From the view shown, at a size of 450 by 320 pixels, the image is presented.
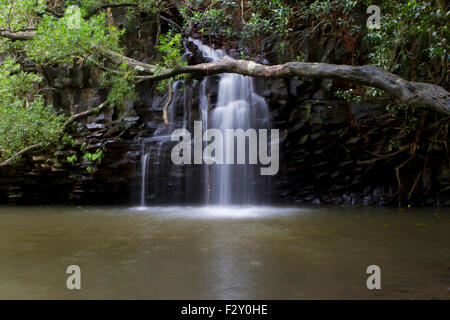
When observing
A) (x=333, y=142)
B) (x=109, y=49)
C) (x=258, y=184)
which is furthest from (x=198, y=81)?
(x=333, y=142)

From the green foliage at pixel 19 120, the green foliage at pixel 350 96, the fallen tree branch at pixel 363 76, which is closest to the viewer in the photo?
the fallen tree branch at pixel 363 76

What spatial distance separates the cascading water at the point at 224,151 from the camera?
10227mm

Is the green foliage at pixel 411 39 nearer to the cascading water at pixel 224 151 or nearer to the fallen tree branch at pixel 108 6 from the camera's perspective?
the cascading water at pixel 224 151

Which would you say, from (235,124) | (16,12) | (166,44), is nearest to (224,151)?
(235,124)

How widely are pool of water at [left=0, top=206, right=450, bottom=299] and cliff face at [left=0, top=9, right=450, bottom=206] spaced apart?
2.38 metres

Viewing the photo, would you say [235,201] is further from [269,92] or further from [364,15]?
[364,15]

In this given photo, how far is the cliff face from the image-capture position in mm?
9641

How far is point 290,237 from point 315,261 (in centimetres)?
135

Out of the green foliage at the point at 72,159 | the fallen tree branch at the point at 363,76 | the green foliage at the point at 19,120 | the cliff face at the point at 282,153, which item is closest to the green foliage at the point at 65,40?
the green foliage at the point at 19,120

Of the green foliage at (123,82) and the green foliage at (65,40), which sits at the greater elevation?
the green foliage at (65,40)

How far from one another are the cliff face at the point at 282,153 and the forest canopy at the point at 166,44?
1.87ft
